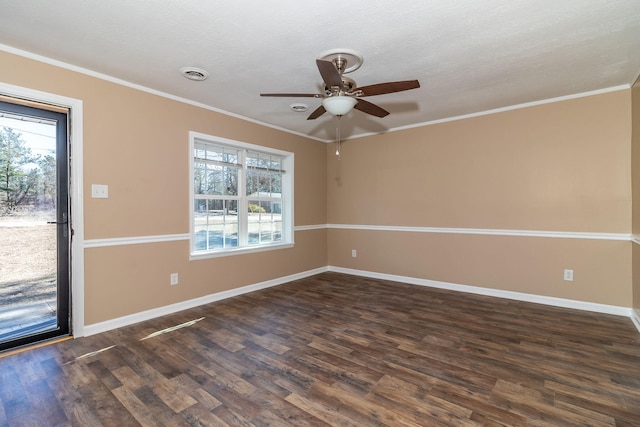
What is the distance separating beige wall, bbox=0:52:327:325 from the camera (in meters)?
2.84

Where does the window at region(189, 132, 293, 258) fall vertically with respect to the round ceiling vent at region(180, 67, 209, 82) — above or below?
below

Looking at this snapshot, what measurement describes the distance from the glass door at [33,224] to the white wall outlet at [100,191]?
0.20 meters

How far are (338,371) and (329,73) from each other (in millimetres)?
2126

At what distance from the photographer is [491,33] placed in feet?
7.38

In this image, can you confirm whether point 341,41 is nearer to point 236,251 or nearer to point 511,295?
point 236,251

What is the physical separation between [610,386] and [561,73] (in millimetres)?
2668

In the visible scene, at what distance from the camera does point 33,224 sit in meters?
2.66

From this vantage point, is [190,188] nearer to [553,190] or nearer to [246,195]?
[246,195]

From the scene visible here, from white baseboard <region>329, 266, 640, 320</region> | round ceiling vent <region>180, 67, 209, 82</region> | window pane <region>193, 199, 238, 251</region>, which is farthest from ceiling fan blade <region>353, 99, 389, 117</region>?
white baseboard <region>329, 266, 640, 320</region>

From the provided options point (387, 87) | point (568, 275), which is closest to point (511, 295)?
point (568, 275)

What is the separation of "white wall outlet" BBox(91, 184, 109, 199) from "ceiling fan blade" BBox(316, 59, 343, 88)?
234 cm

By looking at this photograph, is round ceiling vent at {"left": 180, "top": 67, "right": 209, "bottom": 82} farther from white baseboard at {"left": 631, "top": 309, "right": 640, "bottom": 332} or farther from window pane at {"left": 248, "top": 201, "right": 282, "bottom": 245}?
white baseboard at {"left": 631, "top": 309, "right": 640, "bottom": 332}

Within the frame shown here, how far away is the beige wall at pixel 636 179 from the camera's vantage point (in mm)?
2986

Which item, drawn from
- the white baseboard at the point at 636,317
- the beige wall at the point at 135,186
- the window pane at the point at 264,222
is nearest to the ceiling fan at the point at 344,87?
the beige wall at the point at 135,186
